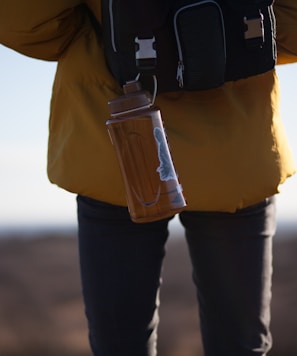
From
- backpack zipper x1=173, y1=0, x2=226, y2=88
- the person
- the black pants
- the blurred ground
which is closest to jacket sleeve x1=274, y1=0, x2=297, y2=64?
the person

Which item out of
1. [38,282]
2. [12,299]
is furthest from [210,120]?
[38,282]

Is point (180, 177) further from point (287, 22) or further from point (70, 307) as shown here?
point (70, 307)

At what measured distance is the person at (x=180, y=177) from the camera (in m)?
1.36

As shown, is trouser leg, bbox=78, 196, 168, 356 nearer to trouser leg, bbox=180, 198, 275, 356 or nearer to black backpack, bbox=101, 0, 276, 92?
trouser leg, bbox=180, 198, 275, 356

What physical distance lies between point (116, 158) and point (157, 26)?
0.70 ft

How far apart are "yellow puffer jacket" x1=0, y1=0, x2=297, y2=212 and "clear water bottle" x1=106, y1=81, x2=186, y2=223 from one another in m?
0.09

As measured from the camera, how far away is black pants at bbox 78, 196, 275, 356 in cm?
144

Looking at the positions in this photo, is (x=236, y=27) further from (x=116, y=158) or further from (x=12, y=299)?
(x=12, y=299)

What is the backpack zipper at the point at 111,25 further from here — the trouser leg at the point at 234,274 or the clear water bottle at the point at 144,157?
the trouser leg at the point at 234,274

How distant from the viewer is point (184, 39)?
131cm

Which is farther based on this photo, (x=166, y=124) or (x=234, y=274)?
(x=234, y=274)

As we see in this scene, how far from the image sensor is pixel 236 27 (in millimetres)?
1345

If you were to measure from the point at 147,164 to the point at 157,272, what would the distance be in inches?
11.1

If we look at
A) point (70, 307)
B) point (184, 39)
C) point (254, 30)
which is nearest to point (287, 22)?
point (254, 30)
